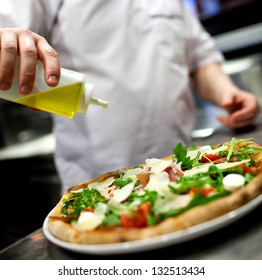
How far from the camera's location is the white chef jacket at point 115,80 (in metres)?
1.14

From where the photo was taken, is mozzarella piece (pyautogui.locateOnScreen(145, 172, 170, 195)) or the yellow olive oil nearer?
mozzarella piece (pyautogui.locateOnScreen(145, 172, 170, 195))

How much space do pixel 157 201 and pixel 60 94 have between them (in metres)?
0.26

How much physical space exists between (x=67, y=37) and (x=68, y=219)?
688mm

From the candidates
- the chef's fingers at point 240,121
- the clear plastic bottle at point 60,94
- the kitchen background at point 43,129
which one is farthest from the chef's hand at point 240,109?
the clear plastic bottle at point 60,94

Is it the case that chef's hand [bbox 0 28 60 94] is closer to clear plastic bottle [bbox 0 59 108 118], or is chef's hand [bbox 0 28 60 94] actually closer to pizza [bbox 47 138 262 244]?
clear plastic bottle [bbox 0 59 108 118]

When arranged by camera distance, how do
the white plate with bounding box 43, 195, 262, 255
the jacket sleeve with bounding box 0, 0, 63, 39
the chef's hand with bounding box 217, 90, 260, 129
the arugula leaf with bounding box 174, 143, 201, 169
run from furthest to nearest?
the chef's hand with bounding box 217, 90, 260, 129
the jacket sleeve with bounding box 0, 0, 63, 39
the arugula leaf with bounding box 174, 143, 201, 169
the white plate with bounding box 43, 195, 262, 255

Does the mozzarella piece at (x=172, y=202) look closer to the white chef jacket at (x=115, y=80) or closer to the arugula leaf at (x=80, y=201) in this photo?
the arugula leaf at (x=80, y=201)

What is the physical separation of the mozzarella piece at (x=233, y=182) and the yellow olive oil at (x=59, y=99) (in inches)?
10.9

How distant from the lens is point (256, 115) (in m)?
1.23

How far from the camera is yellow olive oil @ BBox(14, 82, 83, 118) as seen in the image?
0.67 metres

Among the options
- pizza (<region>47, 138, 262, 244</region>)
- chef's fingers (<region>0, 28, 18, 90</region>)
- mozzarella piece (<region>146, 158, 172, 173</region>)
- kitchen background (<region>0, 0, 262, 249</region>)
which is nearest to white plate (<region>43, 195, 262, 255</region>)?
pizza (<region>47, 138, 262, 244</region>)

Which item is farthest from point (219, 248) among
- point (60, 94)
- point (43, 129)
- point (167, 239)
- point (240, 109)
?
point (43, 129)

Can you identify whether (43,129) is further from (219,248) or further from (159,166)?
(219,248)
